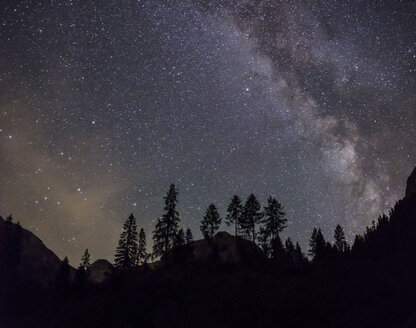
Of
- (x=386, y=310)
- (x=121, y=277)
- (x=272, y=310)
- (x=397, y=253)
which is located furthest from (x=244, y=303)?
(x=397, y=253)

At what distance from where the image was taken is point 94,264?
80625 millimetres

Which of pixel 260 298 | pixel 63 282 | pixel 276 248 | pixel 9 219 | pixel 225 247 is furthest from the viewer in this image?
pixel 9 219

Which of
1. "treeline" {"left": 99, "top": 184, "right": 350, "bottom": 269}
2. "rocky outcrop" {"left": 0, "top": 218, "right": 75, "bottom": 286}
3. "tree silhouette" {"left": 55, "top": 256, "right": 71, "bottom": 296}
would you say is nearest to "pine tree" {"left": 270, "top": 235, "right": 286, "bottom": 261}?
"treeline" {"left": 99, "top": 184, "right": 350, "bottom": 269}

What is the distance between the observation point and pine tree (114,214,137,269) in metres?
53.7

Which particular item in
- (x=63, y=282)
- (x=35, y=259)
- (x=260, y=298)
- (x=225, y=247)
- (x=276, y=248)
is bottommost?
(x=260, y=298)

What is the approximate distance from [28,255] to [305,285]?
70.2 m

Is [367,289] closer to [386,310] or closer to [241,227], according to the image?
[386,310]

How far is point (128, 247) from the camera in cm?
5597

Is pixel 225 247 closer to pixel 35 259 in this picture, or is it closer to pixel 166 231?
pixel 166 231

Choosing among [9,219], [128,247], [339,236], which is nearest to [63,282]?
[128,247]

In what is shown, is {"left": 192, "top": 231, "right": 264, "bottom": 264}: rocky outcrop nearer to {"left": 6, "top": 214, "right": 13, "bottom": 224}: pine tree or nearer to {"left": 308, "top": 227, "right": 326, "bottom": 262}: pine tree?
{"left": 308, "top": 227, "right": 326, "bottom": 262}: pine tree

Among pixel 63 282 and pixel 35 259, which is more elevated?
pixel 35 259

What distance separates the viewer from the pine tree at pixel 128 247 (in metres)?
53.7

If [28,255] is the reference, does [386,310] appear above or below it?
below
